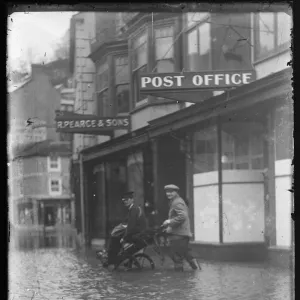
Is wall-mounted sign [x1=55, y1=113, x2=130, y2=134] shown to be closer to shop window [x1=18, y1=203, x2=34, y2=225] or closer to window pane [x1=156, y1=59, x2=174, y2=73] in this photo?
window pane [x1=156, y1=59, x2=174, y2=73]

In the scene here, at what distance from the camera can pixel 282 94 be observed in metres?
9.95

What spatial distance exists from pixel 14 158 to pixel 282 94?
3.82m

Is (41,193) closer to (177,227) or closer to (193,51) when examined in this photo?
(177,227)

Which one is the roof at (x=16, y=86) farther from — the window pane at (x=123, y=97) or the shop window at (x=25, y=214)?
the shop window at (x=25, y=214)

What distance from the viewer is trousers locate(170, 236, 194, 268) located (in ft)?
32.9

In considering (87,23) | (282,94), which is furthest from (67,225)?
(282,94)

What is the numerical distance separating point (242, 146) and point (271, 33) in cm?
165

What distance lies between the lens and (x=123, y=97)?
33.7 ft

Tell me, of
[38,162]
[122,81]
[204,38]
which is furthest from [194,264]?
[204,38]

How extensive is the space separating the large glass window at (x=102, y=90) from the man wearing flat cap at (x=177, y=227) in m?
1.40

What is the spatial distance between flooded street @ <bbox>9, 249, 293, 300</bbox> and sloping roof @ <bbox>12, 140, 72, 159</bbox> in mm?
1365

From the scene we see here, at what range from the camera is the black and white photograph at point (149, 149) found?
990 cm

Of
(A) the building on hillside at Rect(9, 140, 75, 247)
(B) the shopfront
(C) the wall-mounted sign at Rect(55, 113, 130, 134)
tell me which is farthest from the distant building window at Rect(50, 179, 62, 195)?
(C) the wall-mounted sign at Rect(55, 113, 130, 134)

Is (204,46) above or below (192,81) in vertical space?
above
